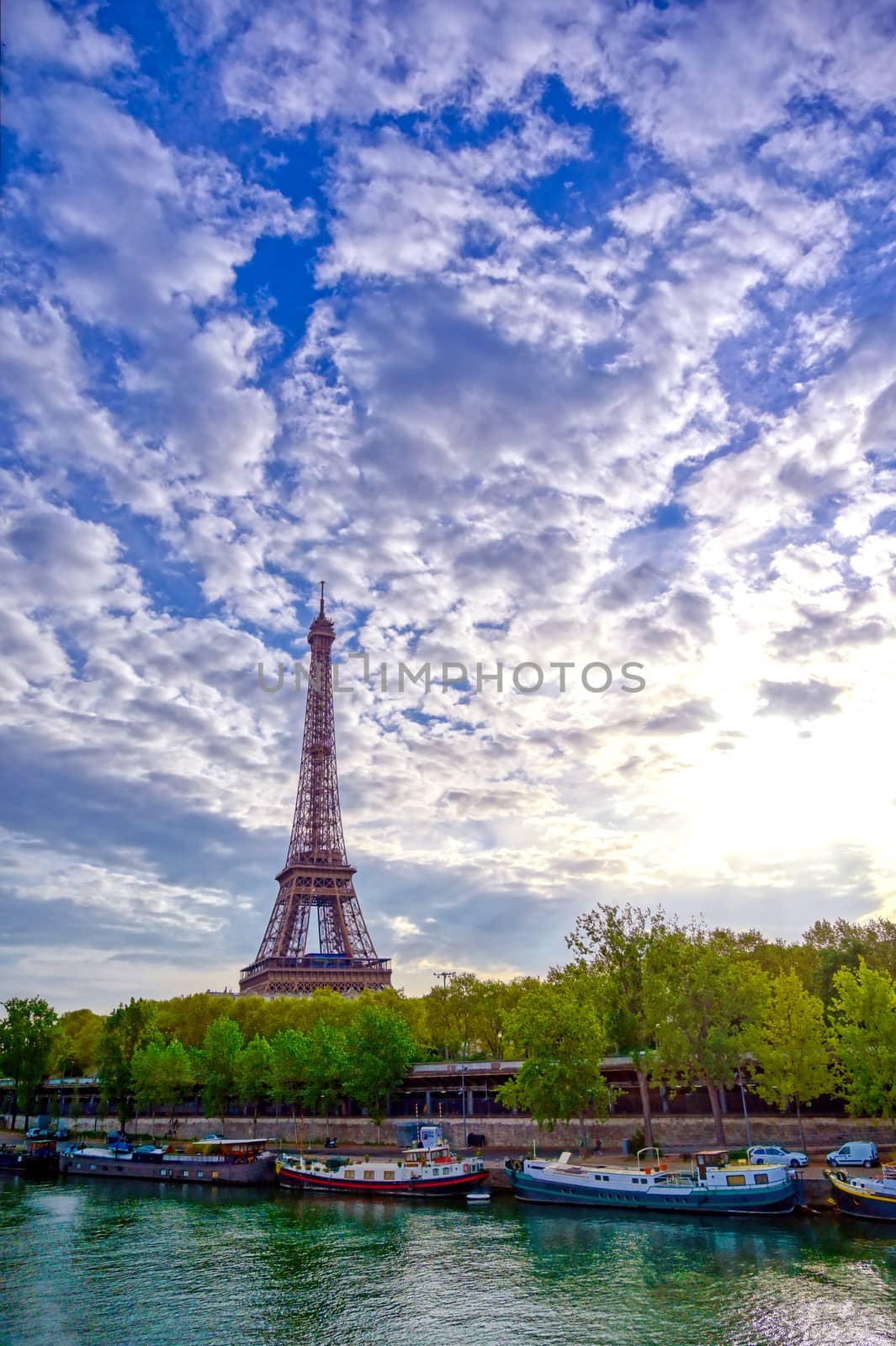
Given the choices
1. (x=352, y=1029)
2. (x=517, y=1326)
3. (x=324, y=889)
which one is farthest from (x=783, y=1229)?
(x=324, y=889)

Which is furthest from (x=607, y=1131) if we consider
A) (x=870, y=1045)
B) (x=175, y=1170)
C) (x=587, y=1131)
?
(x=175, y=1170)

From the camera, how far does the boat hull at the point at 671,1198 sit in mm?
47219

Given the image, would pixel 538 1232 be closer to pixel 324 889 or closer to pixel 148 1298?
pixel 148 1298

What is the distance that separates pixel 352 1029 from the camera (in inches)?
3351

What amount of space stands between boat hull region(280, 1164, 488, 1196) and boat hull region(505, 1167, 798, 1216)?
3.73 m

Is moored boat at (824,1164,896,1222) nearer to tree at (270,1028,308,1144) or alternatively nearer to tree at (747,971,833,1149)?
tree at (747,971,833,1149)

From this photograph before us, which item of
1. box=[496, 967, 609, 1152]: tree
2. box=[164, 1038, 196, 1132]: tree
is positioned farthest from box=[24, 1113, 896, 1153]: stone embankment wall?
box=[164, 1038, 196, 1132]: tree

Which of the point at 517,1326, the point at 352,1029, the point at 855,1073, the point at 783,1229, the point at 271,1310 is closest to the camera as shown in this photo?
the point at 517,1326

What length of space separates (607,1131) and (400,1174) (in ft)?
54.7

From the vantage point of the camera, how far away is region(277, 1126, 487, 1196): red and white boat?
5919cm

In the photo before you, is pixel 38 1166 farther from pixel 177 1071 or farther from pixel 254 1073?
pixel 254 1073

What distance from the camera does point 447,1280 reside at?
3888 cm

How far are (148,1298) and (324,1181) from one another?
27.0 m

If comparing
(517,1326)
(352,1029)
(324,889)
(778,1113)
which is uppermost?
(324,889)
